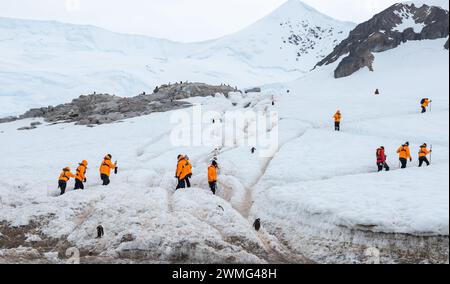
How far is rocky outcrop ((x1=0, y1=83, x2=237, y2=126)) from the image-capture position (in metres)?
55.3

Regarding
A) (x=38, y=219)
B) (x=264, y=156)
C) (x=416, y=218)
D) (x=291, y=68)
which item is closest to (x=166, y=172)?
(x=264, y=156)

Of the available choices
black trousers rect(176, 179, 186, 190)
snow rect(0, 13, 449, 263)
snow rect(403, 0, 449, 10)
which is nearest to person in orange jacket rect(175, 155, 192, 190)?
black trousers rect(176, 179, 186, 190)

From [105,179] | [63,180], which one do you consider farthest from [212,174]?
[63,180]

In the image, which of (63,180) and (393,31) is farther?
(393,31)

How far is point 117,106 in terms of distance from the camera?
60875mm

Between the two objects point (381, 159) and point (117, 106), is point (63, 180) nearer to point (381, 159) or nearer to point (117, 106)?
point (381, 159)

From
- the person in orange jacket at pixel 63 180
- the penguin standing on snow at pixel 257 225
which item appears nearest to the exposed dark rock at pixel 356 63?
Result: the person in orange jacket at pixel 63 180

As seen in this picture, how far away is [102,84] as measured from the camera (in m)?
124

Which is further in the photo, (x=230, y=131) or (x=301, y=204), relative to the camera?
(x=230, y=131)

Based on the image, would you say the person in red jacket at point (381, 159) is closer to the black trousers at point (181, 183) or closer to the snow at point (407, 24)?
the black trousers at point (181, 183)

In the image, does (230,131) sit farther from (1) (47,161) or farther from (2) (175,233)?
(2) (175,233)

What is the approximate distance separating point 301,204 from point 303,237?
1.81 meters

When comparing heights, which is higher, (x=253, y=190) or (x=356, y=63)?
(x=356, y=63)
